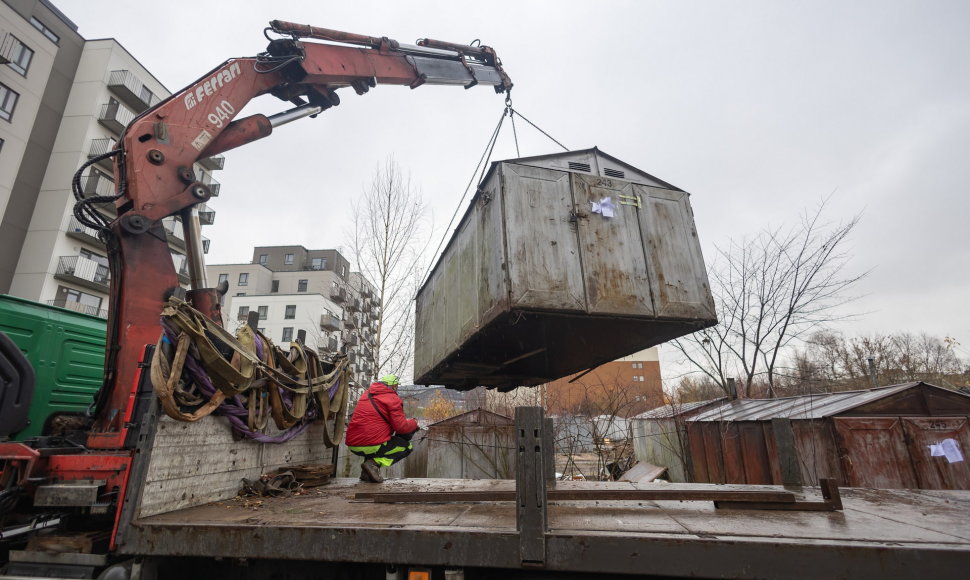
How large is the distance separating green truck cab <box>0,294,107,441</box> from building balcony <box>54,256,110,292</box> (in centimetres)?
2286

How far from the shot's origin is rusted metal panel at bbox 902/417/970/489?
865 centimetres

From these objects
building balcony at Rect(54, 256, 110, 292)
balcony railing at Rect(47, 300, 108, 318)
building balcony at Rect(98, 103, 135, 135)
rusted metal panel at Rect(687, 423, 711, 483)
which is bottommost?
rusted metal panel at Rect(687, 423, 711, 483)

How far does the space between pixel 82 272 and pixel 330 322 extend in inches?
994

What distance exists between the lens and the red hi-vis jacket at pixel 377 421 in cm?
534

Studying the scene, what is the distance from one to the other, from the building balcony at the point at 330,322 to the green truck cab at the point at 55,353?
132 ft

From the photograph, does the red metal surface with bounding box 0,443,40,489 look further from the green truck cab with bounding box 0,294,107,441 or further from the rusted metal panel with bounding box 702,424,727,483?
the rusted metal panel with bounding box 702,424,727,483

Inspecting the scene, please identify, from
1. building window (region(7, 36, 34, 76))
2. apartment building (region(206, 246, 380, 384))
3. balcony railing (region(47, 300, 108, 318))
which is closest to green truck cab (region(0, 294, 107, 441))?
balcony railing (region(47, 300, 108, 318))

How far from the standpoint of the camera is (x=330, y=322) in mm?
47312

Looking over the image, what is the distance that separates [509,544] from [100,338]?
618cm

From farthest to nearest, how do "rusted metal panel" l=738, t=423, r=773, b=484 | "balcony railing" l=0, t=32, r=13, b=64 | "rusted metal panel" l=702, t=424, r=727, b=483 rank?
"balcony railing" l=0, t=32, r=13, b=64, "rusted metal panel" l=702, t=424, r=727, b=483, "rusted metal panel" l=738, t=423, r=773, b=484

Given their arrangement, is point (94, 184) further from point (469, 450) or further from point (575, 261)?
point (575, 261)

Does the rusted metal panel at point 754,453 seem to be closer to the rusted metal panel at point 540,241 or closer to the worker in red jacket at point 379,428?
the rusted metal panel at point 540,241

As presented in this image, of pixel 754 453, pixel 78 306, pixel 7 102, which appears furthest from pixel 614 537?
pixel 7 102

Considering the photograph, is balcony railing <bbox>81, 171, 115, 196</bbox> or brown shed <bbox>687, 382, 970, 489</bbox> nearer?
brown shed <bbox>687, 382, 970, 489</bbox>
